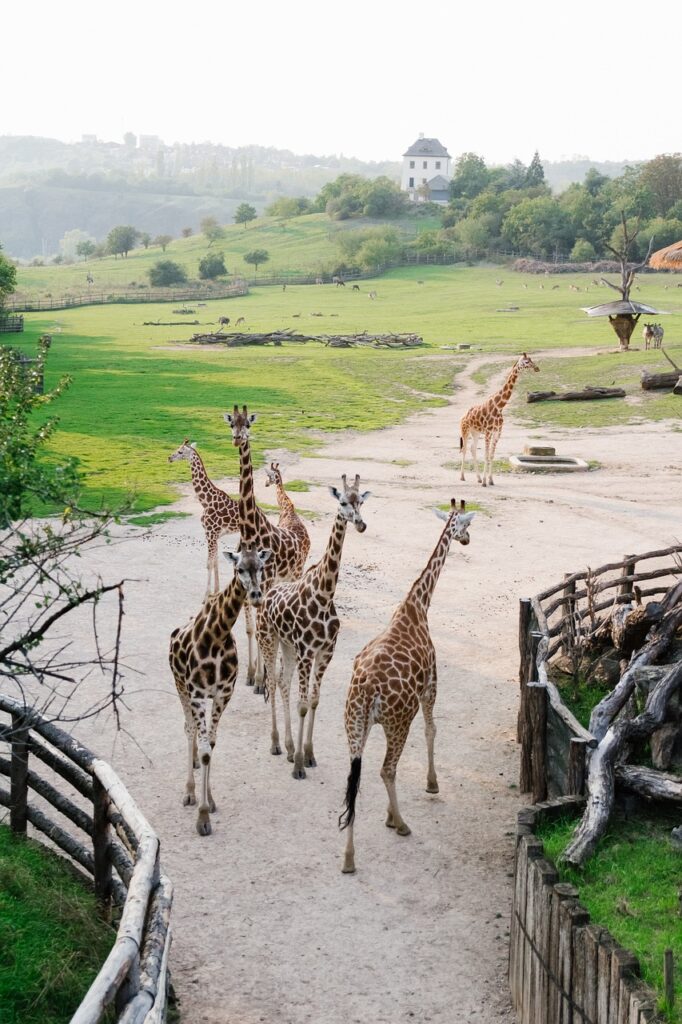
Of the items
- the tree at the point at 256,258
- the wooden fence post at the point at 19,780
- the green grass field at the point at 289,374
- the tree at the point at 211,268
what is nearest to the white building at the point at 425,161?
the tree at the point at 256,258

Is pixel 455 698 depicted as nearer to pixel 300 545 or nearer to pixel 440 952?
pixel 300 545

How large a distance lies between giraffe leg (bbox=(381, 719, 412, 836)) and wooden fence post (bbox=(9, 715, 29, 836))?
3.13m

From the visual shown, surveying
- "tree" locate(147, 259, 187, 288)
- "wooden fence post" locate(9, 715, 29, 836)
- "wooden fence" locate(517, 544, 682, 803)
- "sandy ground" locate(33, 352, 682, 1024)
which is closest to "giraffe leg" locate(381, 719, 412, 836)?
"sandy ground" locate(33, 352, 682, 1024)

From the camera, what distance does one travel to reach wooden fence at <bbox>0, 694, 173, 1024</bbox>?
5602 millimetres

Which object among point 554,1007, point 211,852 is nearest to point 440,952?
point 554,1007

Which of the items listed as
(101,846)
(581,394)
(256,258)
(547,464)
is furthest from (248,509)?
(256,258)

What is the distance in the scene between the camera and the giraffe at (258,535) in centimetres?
1332

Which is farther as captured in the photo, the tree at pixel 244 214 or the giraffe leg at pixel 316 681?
the tree at pixel 244 214

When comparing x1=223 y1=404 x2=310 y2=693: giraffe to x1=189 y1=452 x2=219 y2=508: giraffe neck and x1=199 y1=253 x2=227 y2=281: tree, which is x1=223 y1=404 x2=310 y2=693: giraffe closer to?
x1=189 y1=452 x2=219 y2=508: giraffe neck

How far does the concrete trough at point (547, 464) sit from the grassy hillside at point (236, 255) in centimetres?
6956

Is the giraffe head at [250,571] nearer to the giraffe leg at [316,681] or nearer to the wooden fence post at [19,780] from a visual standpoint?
the giraffe leg at [316,681]

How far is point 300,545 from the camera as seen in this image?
1476 centimetres

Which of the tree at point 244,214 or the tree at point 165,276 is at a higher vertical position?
the tree at point 244,214

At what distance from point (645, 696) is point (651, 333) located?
37323 millimetres
